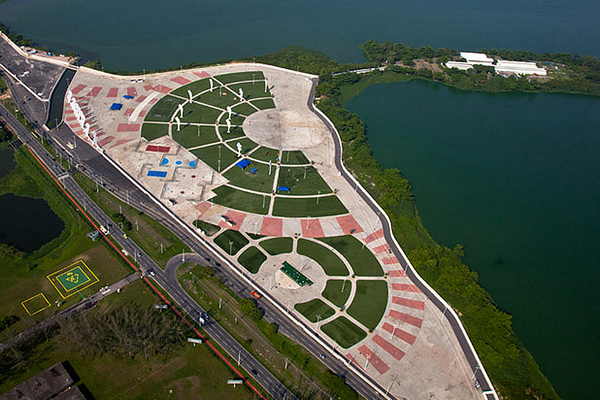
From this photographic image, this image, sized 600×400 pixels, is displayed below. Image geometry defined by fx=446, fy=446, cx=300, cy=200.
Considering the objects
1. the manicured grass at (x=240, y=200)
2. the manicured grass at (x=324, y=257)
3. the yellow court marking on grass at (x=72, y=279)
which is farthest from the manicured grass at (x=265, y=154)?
the yellow court marking on grass at (x=72, y=279)

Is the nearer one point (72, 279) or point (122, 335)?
point (122, 335)

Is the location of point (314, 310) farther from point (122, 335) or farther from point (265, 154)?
point (265, 154)

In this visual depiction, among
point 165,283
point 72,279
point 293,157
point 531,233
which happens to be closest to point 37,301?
point 72,279

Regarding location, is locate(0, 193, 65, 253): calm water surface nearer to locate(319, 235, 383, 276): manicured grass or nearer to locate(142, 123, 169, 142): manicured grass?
locate(142, 123, 169, 142): manicured grass

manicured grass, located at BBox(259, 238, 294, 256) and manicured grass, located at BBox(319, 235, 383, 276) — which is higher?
manicured grass, located at BBox(259, 238, 294, 256)

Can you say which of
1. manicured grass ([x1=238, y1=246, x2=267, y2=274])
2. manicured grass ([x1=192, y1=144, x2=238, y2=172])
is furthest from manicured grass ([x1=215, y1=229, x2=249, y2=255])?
manicured grass ([x1=192, y1=144, x2=238, y2=172])

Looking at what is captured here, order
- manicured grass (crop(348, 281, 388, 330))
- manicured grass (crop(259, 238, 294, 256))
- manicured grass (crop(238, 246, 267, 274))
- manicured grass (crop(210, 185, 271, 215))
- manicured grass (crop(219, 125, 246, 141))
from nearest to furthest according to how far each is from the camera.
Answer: manicured grass (crop(348, 281, 388, 330)), manicured grass (crop(238, 246, 267, 274)), manicured grass (crop(259, 238, 294, 256)), manicured grass (crop(210, 185, 271, 215)), manicured grass (crop(219, 125, 246, 141))

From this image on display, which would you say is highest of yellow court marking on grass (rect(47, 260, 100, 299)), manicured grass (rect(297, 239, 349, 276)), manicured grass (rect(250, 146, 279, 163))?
manicured grass (rect(250, 146, 279, 163))

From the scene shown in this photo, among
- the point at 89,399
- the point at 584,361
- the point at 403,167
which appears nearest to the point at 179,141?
the point at 403,167
